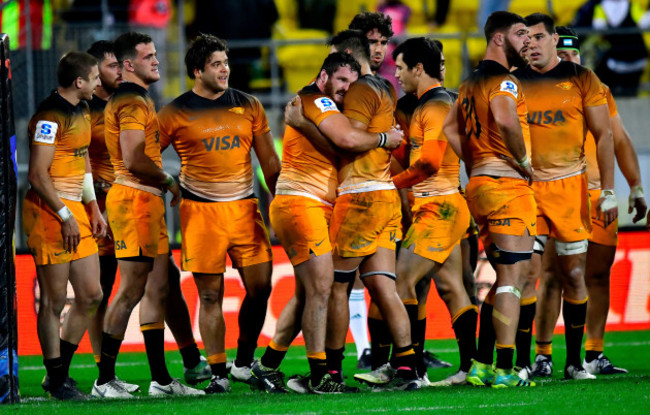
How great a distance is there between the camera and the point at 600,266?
8.89 metres

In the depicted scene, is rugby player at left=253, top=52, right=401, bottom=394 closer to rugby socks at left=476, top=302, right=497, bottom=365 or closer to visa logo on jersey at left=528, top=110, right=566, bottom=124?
rugby socks at left=476, top=302, right=497, bottom=365

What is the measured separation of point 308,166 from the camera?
7.62m

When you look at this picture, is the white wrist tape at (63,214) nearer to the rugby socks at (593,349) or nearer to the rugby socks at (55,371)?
the rugby socks at (55,371)

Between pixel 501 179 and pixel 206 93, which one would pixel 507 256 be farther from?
pixel 206 93

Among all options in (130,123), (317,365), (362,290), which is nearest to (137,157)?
(130,123)

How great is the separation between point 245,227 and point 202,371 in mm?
1383

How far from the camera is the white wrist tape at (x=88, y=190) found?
8.51 m

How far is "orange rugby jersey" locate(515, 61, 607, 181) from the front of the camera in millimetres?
8211

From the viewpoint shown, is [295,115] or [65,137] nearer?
[295,115]

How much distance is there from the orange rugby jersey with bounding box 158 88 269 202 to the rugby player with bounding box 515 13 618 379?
2.17 m

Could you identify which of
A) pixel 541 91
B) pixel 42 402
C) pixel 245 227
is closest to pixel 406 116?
pixel 541 91

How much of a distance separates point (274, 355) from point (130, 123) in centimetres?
195

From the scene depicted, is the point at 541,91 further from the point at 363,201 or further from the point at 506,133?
the point at 363,201

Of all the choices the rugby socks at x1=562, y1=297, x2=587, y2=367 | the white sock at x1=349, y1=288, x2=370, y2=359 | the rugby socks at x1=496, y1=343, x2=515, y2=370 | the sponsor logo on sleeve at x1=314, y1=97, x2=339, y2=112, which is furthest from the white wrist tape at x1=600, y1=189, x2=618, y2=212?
the white sock at x1=349, y1=288, x2=370, y2=359
